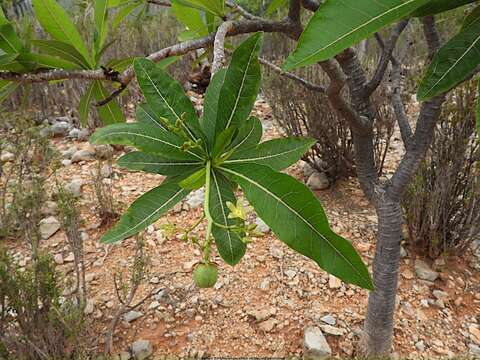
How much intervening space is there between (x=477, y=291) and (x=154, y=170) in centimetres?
200

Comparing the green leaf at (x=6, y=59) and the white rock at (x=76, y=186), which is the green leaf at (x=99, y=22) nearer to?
the green leaf at (x=6, y=59)

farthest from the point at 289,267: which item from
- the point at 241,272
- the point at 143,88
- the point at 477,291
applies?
the point at 143,88

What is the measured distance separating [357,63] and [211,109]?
2.27 ft

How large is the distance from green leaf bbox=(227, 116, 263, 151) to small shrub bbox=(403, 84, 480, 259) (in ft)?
5.63

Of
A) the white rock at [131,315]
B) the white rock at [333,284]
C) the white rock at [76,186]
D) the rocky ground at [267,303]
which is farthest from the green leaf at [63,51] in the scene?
the white rock at [76,186]

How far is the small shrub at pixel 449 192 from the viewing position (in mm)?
1937

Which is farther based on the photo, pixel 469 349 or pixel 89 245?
pixel 89 245

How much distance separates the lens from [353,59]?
104 cm

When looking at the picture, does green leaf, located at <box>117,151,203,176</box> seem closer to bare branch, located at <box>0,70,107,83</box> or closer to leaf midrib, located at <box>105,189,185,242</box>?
leaf midrib, located at <box>105,189,185,242</box>

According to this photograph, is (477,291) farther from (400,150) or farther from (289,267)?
(400,150)

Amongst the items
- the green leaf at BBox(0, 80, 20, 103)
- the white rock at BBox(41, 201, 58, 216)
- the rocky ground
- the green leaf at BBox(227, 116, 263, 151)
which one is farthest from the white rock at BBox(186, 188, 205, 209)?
the green leaf at BBox(227, 116, 263, 151)

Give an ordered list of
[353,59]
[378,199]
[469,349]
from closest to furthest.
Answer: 1. [353,59]
2. [378,199]
3. [469,349]

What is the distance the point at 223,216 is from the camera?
0.52 m

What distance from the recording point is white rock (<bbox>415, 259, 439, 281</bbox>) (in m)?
1.99
